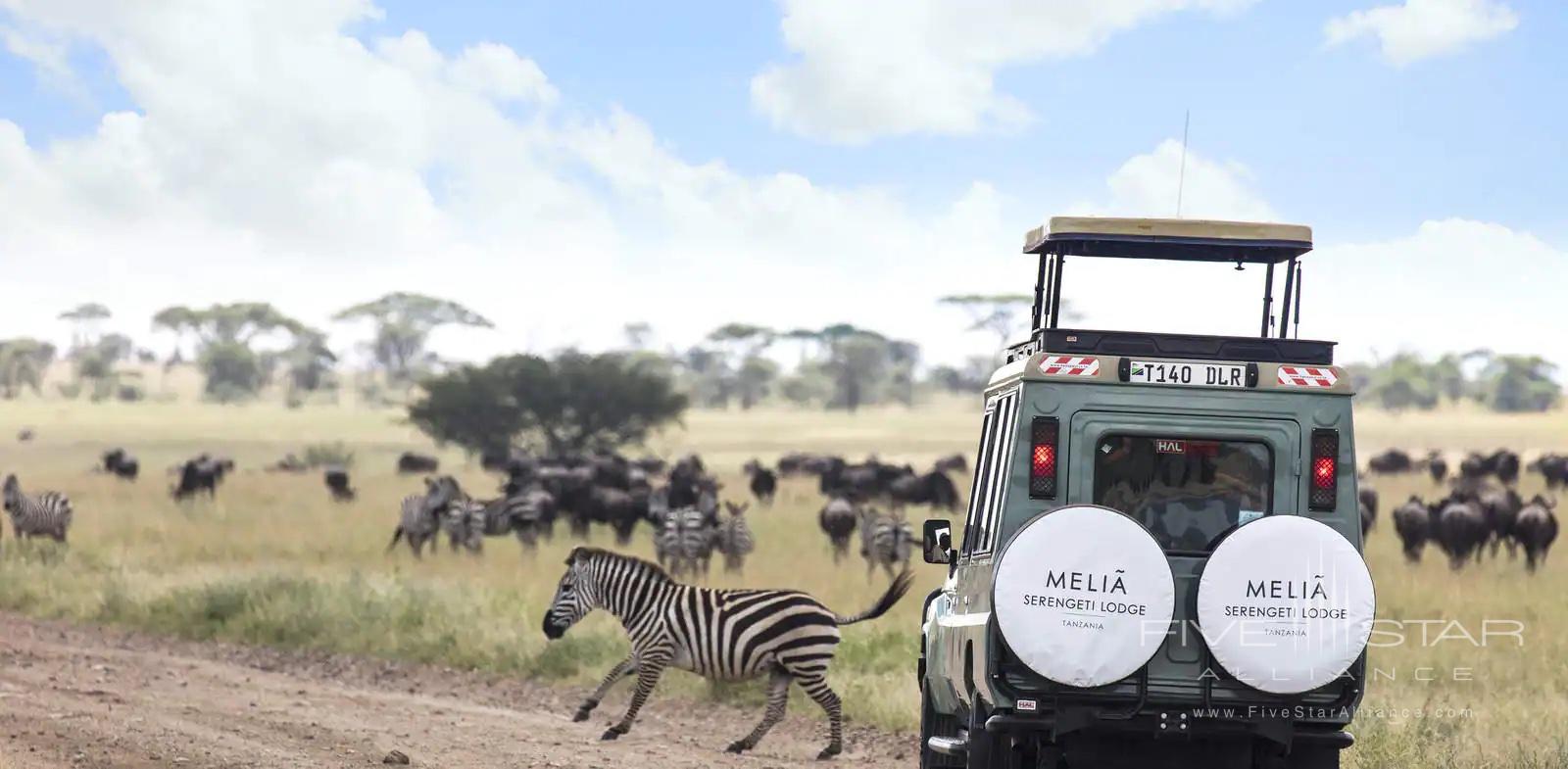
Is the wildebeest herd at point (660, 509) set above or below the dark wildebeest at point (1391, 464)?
below

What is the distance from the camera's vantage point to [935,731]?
999cm

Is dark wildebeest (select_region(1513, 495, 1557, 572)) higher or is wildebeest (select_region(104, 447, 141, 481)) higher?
dark wildebeest (select_region(1513, 495, 1557, 572))

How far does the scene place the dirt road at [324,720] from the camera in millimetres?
11102

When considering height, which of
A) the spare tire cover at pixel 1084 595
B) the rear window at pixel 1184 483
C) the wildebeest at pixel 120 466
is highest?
the rear window at pixel 1184 483

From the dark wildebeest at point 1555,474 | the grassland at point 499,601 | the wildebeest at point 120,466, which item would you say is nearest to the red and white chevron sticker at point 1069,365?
the grassland at point 499,601

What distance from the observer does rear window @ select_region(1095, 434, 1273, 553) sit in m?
8.20

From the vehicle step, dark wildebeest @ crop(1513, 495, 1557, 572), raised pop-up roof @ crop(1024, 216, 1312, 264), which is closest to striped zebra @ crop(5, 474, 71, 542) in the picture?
dark wildebeest @ crop(1513, 495, 1557, 572)

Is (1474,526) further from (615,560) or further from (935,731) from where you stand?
(935,731)

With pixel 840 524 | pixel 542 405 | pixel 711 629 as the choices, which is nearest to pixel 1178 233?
pixel 711 629

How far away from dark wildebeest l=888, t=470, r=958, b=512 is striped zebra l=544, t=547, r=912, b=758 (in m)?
27.8

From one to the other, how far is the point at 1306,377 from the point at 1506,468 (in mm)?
49280

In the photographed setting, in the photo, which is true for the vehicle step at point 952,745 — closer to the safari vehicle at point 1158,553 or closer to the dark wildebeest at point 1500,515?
the safari vehicle at point 1158,553

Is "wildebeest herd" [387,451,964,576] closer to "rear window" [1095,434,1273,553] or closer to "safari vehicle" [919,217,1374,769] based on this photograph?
"safari vehicle" [919,217,1374,769]

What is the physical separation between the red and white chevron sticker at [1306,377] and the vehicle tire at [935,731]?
2.41 metres
